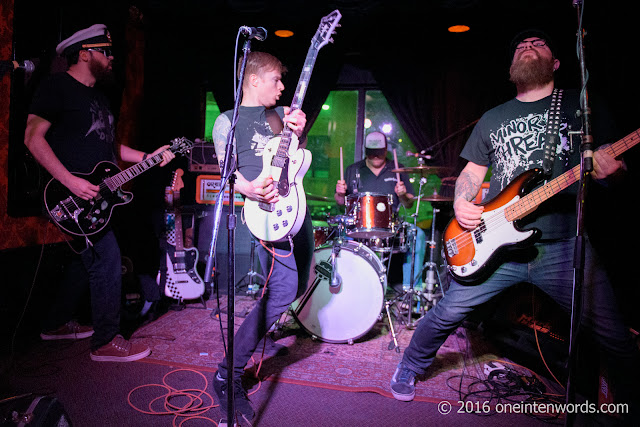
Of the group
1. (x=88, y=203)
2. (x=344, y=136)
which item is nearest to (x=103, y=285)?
(x=88, y=203)

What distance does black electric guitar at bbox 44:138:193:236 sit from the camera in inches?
121

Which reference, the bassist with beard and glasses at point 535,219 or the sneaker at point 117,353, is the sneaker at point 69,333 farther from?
the bassist with beard and glasses at point 535,219

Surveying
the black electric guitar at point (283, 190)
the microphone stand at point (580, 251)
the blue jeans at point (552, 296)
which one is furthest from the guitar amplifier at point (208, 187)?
the microphone stand at point (580, 251)

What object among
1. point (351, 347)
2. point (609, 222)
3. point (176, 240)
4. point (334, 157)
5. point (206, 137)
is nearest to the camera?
point (609, 222)

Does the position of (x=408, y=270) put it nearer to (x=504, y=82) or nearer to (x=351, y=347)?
(x=351, y=347)

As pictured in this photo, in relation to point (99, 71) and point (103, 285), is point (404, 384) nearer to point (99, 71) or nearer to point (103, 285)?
point (103, 285)

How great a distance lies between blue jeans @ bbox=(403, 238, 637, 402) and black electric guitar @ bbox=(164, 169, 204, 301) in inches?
119

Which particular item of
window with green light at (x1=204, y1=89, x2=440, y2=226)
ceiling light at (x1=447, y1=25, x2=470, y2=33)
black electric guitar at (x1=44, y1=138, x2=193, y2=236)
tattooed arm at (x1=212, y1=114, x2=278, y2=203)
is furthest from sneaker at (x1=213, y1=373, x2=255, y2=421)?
ceiling light at (x1=447, y1=25, x2=470, y2=33)

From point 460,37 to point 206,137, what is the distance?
14.2 ft

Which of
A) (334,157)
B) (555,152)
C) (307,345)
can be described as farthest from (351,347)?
(334,157)

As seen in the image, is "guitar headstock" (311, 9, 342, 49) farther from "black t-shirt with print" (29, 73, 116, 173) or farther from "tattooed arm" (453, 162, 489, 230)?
"black t-shirt with print" (29, 73, 116, 173)

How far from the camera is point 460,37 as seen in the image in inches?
226

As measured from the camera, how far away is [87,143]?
3174 millimetres

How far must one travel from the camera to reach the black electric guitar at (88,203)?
3.08 metres
